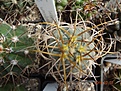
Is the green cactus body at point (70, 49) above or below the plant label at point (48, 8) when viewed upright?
below

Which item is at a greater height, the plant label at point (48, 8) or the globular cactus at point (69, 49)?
the plant label at point (48, 8)

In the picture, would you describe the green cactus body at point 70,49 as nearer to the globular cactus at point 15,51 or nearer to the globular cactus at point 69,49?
the globular cactus at point 69,49

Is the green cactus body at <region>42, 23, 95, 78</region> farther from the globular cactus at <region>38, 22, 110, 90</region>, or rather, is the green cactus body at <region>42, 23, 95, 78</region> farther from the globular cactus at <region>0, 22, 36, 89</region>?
the globular cactus at <region>0, 22, 36, 89</region>

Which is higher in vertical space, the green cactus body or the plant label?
the plant label

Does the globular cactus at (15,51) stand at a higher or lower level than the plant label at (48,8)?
lower

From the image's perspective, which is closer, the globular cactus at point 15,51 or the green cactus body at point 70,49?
the green cactus body at point 70,49

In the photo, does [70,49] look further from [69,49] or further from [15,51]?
[15,51]

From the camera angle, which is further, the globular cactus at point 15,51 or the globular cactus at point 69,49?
the globular cactus at point 15,51

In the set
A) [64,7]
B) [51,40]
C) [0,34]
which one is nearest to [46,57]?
[51,40]

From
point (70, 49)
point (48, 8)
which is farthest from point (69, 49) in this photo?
point (48, 8)

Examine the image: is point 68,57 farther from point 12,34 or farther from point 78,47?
point 12,34

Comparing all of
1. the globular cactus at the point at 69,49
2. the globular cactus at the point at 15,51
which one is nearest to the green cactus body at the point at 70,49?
the globular cactus at the point at 69,49

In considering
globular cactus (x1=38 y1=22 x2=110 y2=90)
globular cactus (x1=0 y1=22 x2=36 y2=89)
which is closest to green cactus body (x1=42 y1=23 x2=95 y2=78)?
globular cactus (x1=38 y1=22 x2=110 y2=90)
